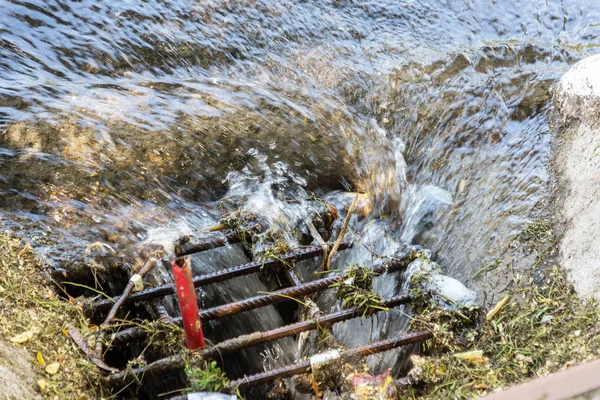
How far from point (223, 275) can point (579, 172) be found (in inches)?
75.3

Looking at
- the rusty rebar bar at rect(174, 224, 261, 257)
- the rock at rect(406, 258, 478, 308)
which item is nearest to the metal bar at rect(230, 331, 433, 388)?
the rock at rect(406, 258, 478, 308)

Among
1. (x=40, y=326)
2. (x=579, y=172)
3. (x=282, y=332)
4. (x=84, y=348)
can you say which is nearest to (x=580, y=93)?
(x=579, y=172)

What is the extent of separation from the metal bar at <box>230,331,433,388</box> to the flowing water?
0.54 meters

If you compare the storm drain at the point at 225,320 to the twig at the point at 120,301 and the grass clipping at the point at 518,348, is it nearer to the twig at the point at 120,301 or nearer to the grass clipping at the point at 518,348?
the twig at the point at 120,301

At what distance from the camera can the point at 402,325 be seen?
9.25 feet

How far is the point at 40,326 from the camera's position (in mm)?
2348

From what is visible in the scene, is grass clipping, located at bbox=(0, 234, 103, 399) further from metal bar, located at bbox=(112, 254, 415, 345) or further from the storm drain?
metal bar, located at bbox=(112, 254, 415, 345)

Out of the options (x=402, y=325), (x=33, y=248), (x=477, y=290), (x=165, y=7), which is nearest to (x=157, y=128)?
(x=33, y=248)

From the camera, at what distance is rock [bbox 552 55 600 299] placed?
258cm

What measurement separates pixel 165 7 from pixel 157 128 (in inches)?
58.4

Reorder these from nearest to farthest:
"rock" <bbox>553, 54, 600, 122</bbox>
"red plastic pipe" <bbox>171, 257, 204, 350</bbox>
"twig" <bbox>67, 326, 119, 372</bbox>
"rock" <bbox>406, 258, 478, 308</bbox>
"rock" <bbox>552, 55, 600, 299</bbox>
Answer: "red plastic pipe" <bbox>171, 257, 204, 350</bbox> → "twig" <bbox>67, 326, 119, 372</bbox> → "rock" <bbox>552, 55, 600, 299</bbox> → "rock" <bbox>406, 258, 478, 308</bbox> → "rock" <bbox>553, 54, 600, 122</bbox>

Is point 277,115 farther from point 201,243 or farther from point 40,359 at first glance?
point 40,359

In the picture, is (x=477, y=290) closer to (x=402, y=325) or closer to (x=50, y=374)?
(x=402, y=325)

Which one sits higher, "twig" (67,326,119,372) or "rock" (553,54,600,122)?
"rock" (553,54,600,122)
